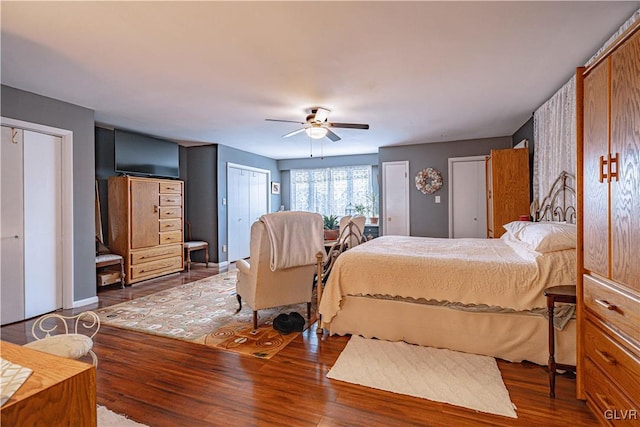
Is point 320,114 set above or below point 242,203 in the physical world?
above

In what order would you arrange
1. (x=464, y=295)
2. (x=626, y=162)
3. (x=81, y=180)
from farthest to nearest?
(x=81, y=180) < (x=464, y=295) < (x=626, y=162)

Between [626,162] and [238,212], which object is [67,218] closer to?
[238,212]

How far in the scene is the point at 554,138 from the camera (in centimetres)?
338

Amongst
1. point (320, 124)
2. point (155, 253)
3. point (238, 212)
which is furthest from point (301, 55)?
point (238, 212)

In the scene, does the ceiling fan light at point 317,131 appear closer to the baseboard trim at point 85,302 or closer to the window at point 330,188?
the baseboard trim at point 85,302

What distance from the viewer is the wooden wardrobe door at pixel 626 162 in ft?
4.38

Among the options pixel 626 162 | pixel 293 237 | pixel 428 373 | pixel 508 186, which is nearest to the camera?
pixel 626 162

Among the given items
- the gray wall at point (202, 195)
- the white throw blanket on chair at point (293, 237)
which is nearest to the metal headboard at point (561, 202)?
the white throw blanket on chair at point (293, 237)

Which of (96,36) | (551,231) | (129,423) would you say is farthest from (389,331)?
(96,36)

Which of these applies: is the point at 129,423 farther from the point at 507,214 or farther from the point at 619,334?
the point at 507,214

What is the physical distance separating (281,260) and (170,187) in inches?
138

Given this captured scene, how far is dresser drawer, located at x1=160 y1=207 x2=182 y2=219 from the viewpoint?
5279 millimetres

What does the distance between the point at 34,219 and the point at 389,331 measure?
13.0 ft

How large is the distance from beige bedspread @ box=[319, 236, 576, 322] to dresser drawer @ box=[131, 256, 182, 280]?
3.52 meters
